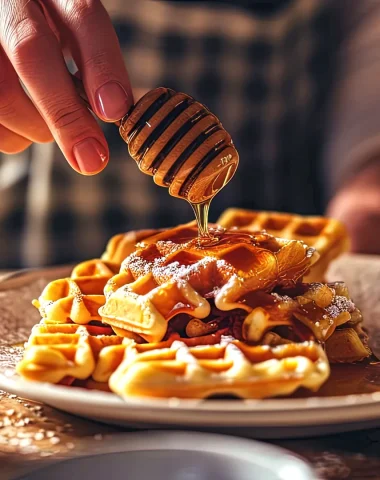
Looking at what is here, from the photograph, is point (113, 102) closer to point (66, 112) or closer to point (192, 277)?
point (66, 112)

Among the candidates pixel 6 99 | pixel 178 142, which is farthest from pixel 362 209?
pixel 178 142

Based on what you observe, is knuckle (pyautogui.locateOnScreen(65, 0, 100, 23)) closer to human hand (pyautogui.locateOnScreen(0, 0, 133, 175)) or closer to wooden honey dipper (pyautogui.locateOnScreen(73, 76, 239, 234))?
human hand (pyautogui.locateOnScreen(0, 0, 133, 175))

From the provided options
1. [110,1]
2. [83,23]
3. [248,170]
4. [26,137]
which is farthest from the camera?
[248,170]

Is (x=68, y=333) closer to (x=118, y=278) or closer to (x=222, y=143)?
(x=118, y=278)

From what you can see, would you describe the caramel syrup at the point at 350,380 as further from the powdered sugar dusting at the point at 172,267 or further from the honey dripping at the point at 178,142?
the honey dripping at the point at 178,142

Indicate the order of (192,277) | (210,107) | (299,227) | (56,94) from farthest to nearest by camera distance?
(210,107) < (299,227) < (56,94) < (192,277)

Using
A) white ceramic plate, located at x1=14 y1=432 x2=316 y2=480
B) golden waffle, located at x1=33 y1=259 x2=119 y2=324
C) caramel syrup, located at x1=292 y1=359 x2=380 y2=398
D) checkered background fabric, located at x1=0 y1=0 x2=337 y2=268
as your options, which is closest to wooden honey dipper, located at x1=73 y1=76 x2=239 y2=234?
golden waffle, located at x1=33 y1=259 x2=119 y2=324

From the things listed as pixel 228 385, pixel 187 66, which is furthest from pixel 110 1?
pixel 228 385
